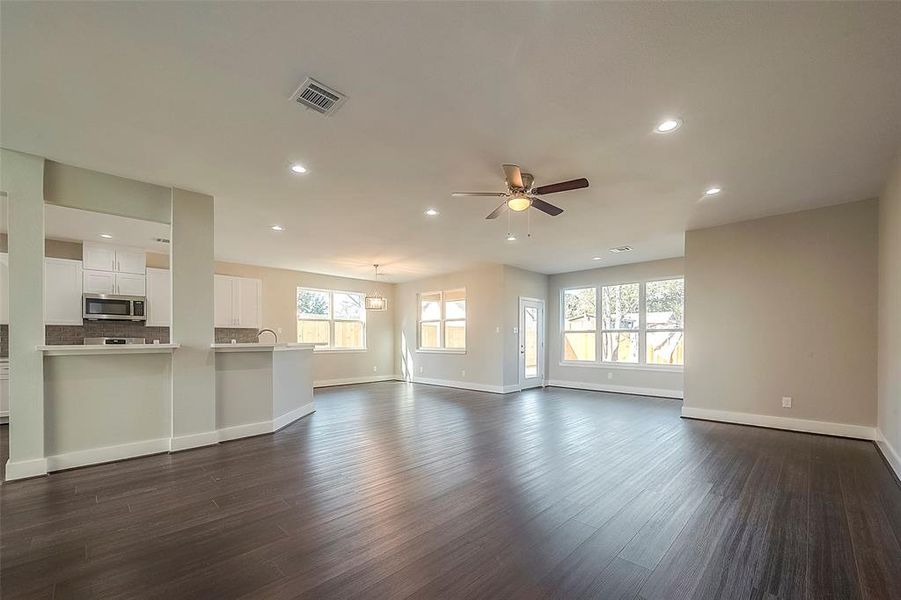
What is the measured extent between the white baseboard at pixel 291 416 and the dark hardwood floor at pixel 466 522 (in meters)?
0.46

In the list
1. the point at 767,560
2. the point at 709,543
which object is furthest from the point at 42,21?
the point at 767,560

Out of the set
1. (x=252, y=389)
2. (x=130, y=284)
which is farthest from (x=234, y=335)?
(x=252, y=389)

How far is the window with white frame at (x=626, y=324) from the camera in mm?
7531

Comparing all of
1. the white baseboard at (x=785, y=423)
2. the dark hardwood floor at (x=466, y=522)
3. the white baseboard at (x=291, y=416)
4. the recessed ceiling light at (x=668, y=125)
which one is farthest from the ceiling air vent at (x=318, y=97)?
the white baseboard at (x=785, y=423)

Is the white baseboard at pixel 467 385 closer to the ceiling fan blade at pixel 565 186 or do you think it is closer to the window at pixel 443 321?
the window at pixel 443 321

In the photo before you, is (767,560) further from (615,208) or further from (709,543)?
(615,208)

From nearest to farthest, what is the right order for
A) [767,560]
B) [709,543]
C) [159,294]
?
[767,560] < [709,543] < [159,294]

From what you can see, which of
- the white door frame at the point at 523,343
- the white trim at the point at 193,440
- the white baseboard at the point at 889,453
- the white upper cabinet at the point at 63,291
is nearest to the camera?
the white baseboard at the point at 889,453

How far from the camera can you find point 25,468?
321 centimetres

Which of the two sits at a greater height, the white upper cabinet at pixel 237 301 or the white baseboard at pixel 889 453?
the white upper cabinet at pixel 237 301

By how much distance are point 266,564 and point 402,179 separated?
3.15 meters

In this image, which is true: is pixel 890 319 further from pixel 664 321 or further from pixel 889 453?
pixel 664 321

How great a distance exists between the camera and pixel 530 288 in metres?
8.80

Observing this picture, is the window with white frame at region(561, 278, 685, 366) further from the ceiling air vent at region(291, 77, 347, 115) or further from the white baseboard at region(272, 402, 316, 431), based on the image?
the ceiling air vent at region(291, 77, 347, 115)
